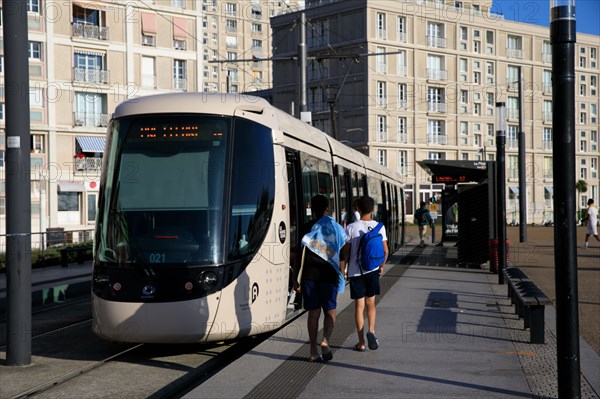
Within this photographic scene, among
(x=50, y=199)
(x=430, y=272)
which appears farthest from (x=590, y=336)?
(x=50, y=199)

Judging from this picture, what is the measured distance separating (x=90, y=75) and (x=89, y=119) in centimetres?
264

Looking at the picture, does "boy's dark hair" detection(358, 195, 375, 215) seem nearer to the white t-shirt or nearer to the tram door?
the white t-shirt

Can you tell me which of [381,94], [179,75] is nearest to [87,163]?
[179,75]

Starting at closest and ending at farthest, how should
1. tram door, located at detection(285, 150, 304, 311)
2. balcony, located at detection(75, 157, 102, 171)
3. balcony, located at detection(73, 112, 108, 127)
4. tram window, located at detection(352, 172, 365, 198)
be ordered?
tram door, located at detection(285, 150, 304, 311) < tram window, located at detection(352, 172, 365, 198) < balcony, located at detection(73, 112, 108, 127) < balcony, located at detection(75, 157, 102, 171)

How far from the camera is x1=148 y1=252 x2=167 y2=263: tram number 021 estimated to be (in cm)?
939

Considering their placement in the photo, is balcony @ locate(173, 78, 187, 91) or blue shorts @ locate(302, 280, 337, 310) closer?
blue shorts @ locate(302, 280, 337, 310)

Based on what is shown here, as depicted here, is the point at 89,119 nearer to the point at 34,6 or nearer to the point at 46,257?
the point at 34,6

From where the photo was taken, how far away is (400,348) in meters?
9.56

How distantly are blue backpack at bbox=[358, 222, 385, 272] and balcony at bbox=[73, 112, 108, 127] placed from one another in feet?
139

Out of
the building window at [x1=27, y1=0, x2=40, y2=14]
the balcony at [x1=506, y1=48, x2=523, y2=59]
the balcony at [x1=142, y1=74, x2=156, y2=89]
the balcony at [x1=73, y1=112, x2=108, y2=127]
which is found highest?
the balcony at [x1=506, y1=48, x2=523, y2=59]

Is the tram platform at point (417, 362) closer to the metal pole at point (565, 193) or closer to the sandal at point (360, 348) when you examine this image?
the sandal at point (360, 348)

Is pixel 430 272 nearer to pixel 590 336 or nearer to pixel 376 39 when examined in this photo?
pixel 590 336

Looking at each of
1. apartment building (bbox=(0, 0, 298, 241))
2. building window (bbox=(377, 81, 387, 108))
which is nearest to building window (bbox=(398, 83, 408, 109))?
building window (bbox=(377, 81, 387, 108))

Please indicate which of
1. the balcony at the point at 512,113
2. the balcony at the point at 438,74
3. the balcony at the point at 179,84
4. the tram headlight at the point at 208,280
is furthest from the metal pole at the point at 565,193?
the balcony at the point at 512,113
